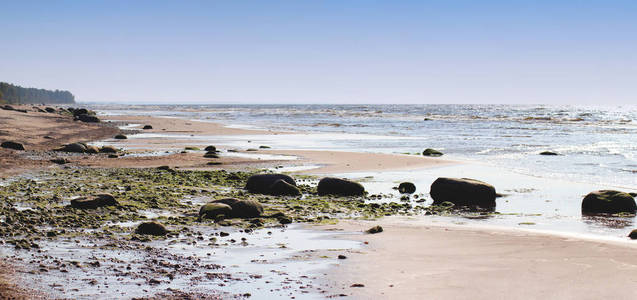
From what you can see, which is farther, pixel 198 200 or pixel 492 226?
pixel 198 200

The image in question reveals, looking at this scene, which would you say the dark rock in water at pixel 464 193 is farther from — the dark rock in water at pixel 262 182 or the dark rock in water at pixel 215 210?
the dark rock in water at pixel 215 210

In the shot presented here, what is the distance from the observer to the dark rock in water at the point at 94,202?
1341 centimetres

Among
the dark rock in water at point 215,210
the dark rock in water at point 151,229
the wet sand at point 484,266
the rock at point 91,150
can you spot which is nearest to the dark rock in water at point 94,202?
the dark rock in water at point 215,210

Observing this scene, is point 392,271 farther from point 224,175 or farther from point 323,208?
point 224,175

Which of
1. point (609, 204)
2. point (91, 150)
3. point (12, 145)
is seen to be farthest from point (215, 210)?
point (12, 145)

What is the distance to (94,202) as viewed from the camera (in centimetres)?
1348

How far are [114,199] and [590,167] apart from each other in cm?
2059

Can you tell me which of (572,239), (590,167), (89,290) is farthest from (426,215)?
(590,167)

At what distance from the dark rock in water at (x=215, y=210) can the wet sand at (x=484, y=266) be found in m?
3.10

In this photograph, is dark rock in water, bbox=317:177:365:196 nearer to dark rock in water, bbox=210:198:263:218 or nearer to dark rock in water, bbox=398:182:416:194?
dark rock in water, bbox=398:182:416:194

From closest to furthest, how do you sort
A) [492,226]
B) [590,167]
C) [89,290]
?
[89,290]
[492,226]
[590,167]

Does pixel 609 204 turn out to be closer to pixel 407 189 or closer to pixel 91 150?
pixel 407 189

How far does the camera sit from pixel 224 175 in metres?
21.4

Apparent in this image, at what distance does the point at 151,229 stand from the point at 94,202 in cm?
306
